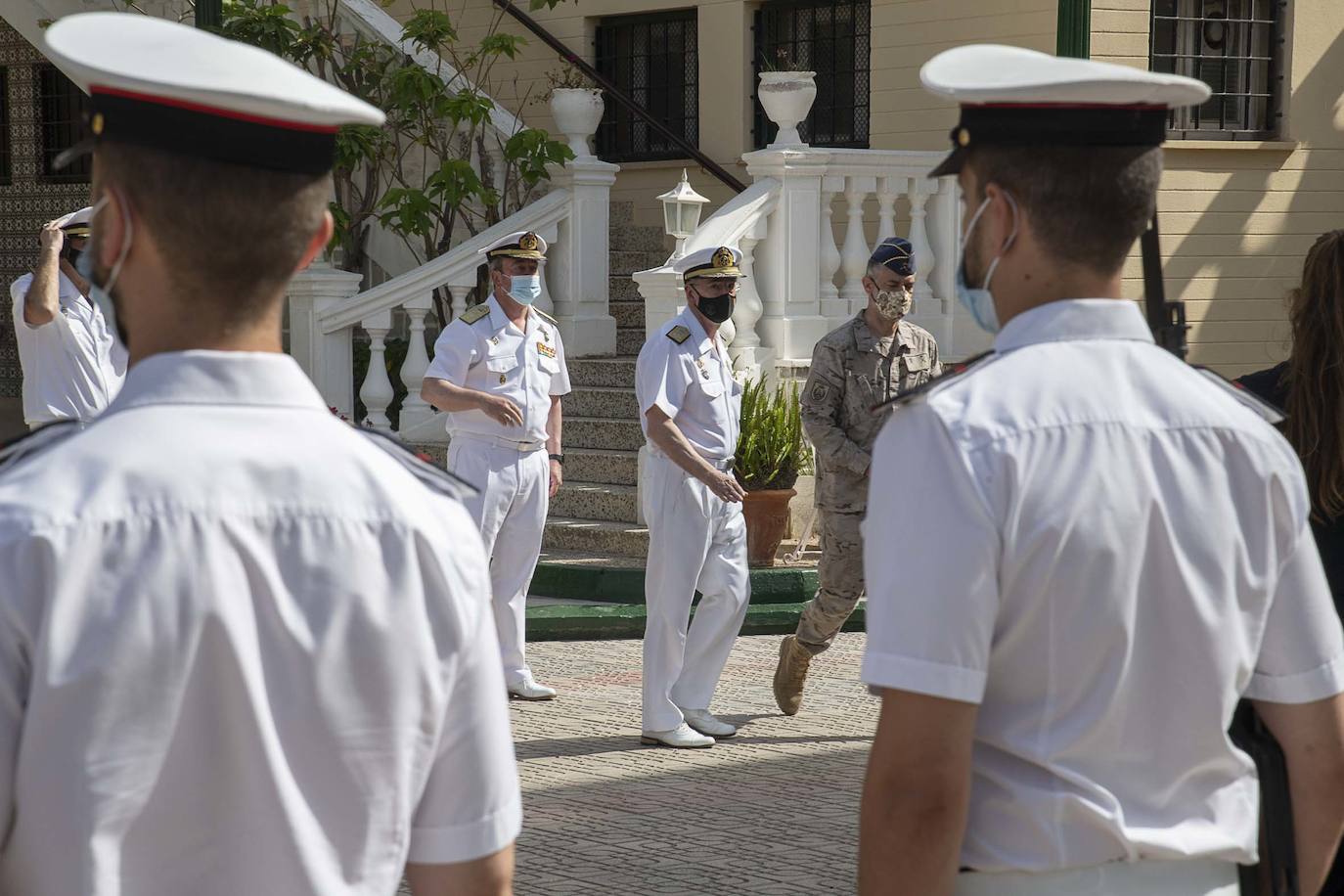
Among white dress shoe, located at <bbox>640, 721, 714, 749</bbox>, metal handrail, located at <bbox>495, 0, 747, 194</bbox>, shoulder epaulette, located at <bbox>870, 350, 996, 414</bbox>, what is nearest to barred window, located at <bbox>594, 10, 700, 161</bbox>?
metal handrail, located at <bbox>495, 0, 747, 194</bbox>

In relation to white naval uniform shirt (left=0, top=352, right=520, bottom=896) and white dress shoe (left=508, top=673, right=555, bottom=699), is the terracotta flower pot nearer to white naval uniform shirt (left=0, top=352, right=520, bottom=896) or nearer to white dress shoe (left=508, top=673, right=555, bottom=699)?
white dress shoe (left=508, top=673, right=555, bottom=699)

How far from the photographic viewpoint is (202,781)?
6.00 feet

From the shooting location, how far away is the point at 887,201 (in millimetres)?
12648

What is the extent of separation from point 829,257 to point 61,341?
218 inches

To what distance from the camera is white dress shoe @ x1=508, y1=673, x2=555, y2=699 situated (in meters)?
8.47

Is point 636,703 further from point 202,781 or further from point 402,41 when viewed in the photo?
point 402,41

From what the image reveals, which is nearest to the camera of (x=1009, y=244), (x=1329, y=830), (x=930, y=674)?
(x=930, y=674)

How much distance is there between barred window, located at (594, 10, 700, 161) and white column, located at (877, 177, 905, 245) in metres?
3.85

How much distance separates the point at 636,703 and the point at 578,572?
243 cm

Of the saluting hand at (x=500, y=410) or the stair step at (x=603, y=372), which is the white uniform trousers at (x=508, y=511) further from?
the stair step at (x=603, y=372)

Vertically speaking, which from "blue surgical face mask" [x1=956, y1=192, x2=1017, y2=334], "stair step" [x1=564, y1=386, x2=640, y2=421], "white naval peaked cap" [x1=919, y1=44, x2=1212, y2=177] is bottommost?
"stair step" [x1=564, y1=386, x2=640, y2=421]

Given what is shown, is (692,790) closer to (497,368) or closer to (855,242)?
(497,368)

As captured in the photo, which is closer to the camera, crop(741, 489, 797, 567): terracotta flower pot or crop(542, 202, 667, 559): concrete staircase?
crop(741, 489, 797, 567): terracotta flower pot

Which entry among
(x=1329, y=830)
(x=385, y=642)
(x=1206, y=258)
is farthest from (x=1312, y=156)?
(x=385, y=642)
